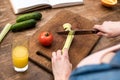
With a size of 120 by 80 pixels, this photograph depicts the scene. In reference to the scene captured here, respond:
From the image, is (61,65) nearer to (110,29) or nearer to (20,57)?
(20,57)

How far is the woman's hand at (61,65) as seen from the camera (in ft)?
3.72

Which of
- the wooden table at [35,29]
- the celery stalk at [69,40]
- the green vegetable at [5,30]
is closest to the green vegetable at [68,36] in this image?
the celery stalk at [69,40]

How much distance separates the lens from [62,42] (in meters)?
1.33

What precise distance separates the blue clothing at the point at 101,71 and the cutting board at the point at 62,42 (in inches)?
21.6

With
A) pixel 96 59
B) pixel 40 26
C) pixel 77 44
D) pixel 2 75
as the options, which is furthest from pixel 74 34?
pixel 96 59

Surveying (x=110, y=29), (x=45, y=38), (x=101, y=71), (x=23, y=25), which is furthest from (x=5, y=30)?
(x=101, y=71)

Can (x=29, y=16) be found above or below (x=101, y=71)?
below

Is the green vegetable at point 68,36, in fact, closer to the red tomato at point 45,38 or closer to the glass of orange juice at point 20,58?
the red tomato at point 45,38

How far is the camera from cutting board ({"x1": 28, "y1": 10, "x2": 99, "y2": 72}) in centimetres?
124

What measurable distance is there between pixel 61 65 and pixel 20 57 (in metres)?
0.18

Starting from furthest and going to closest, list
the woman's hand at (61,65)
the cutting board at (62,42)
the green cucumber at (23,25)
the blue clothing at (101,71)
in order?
1. the green cucumber at (23,25)
2. the cutting board at (62,42)
3. the woman's hand at (61,65)
4. the blue clothing at (101,71)

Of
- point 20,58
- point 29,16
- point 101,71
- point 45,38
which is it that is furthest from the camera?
point 29,16

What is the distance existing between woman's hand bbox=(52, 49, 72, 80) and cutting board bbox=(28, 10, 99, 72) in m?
0.03

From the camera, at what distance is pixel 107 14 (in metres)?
1.55
